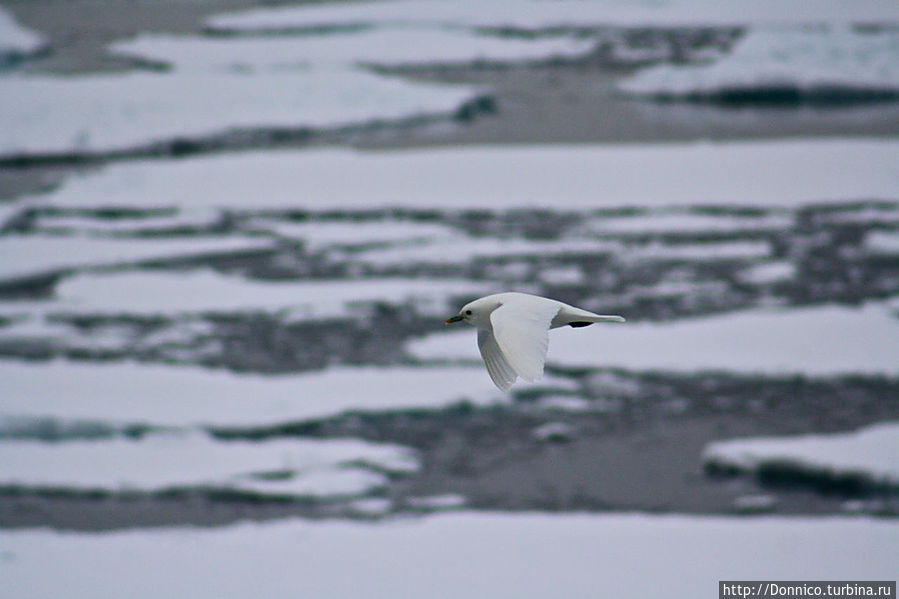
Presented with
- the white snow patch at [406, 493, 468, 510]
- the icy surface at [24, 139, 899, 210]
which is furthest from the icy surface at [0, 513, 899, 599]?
→ the icy surface at [24, 139, 899, 210]

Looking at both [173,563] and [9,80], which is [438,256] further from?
[9,80]

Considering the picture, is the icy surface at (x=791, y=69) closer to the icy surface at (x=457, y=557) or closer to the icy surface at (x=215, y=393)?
the icy surface at (x=215, y=393)

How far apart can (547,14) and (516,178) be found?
557cm

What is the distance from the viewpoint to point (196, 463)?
498cm

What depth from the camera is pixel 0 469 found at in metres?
4.99

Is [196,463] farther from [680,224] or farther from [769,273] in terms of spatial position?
[680,224]

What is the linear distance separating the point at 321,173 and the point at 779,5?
656 centimetres

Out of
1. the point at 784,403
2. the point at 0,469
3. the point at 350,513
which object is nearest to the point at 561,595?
the point at 350,513

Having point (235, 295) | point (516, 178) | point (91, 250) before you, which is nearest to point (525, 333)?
point (235, 295)

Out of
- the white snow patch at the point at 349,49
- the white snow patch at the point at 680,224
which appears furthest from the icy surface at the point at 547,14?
the white snow patch at the point at 680,224

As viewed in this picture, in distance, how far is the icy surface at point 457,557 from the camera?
13.5 feet

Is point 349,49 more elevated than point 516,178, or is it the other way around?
point 349,49

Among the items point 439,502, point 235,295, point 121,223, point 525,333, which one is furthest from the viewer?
point 121,223

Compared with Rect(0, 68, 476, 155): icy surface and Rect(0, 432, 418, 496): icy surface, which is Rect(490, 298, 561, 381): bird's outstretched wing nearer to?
Rect(0, 432, 418, 496): icy surface
